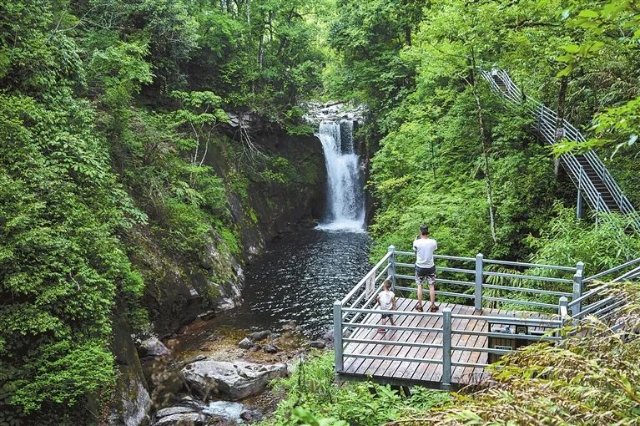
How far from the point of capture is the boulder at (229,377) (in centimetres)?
1230

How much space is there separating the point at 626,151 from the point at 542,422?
1330 centimetres

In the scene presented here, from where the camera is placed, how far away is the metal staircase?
11711 millimetres

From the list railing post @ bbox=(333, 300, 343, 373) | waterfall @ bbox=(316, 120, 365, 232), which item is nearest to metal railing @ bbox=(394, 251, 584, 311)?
railing post @ bbox=(333, 300, 343, 373)

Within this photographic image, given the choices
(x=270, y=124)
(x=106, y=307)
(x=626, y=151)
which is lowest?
(x=106, y=307)

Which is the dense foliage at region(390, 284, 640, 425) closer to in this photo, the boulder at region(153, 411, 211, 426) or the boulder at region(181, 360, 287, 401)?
the boulder at region(153, 411, 211, 426)

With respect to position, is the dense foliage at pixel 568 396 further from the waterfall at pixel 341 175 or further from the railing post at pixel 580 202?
the waterfall at pixel 341 175

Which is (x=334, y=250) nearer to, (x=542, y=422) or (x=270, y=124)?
(x=270, y=124)

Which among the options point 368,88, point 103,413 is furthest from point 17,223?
point 368,88

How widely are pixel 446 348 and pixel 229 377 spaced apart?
7.09m

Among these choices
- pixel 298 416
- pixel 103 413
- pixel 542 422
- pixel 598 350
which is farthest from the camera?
pixel 103 413

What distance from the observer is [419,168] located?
60.0 ft

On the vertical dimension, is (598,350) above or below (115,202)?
below

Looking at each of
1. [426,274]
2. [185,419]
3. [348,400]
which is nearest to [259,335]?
[185,419]

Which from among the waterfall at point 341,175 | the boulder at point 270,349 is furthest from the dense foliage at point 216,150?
the waterfall at point 341,175
